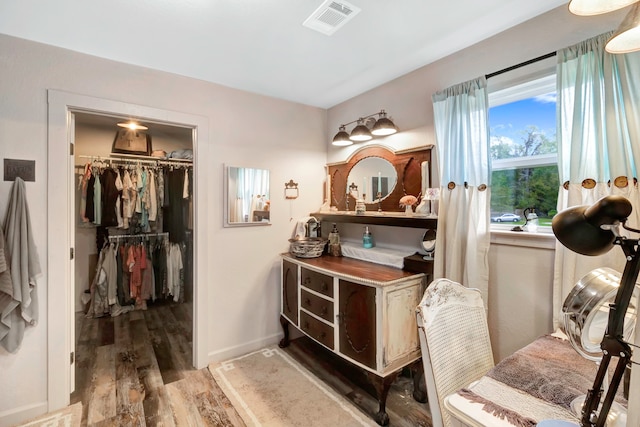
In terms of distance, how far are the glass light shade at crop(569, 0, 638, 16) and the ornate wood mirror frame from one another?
3.89 feet

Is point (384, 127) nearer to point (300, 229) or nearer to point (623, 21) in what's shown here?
point (300, 229)

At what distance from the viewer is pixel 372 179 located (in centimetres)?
262

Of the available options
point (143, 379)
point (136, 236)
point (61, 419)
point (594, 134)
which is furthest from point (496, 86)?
point (136, 236)

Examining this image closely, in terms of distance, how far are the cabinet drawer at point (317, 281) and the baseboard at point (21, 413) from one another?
1.88m

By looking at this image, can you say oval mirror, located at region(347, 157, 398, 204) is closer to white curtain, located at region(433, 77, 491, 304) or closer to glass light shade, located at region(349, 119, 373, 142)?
glass light shade, located at region(349, 119, 373, 142)

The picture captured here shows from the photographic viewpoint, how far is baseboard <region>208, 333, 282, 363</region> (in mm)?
2506

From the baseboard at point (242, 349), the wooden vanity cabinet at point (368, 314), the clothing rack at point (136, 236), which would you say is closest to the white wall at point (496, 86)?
the wooden vanity cabinet at point (368, 314)

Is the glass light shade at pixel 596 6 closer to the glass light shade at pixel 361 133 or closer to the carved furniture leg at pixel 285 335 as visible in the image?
the glass light shade at pixel 361 133

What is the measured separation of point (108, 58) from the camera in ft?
6.65

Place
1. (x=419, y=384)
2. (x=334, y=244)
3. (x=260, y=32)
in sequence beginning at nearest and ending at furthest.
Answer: (x=260, y=32) < (x=419, y=384) < (x=334, y=244)

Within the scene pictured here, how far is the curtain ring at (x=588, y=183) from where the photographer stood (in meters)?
1.38

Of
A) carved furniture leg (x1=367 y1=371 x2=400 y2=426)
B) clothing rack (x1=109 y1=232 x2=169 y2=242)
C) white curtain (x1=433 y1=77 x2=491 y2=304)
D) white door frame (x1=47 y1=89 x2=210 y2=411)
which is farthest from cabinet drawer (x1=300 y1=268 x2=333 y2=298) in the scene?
clothing rack (x1=109 y1=232 x2=169 y2=242)

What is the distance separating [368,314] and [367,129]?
60.2 inches

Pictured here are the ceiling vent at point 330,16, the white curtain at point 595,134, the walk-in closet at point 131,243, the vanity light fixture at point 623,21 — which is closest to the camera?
the vanity light fixture at point 623,21
